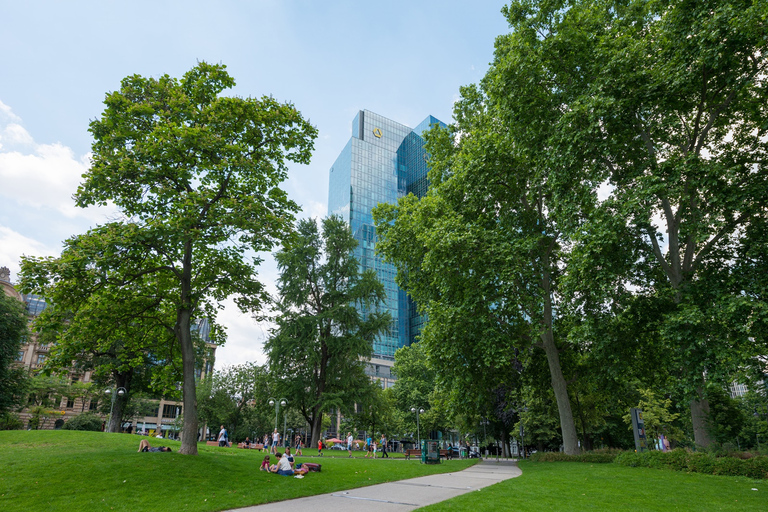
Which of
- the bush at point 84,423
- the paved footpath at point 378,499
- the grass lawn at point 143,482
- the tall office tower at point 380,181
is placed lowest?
the bush at point 84,423

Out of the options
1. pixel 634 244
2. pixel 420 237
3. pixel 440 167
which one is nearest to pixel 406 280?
pixel 420 237

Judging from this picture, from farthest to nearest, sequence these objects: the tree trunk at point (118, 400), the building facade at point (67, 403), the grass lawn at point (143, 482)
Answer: the building facade at point (67, 403)
the tree trunk at point (118, 400)
the grass lawn at point (143, 482)

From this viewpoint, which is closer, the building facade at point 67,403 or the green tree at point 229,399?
the green tree at point 229,399

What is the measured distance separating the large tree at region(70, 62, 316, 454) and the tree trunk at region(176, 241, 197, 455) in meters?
0.03

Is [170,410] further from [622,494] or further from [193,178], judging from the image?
[622,494]

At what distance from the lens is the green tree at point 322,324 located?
3178 cm

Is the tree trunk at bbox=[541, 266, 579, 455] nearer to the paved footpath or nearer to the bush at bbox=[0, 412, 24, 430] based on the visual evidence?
the paved footpath

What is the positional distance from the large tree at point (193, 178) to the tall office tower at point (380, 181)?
90682 mm

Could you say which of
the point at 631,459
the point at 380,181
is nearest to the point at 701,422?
the point at 631,459

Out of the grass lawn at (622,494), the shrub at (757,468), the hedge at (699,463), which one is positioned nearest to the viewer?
the grass lawn at (622,494)

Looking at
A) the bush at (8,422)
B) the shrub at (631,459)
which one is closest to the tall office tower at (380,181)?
the bush at (8,422)

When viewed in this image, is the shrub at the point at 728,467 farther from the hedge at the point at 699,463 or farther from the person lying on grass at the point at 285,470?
the person lying on grass at the point at 285,470

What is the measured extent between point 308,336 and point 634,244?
22.0m

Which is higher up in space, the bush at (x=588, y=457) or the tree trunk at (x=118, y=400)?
the tree trunk at (x=118, y=400)
